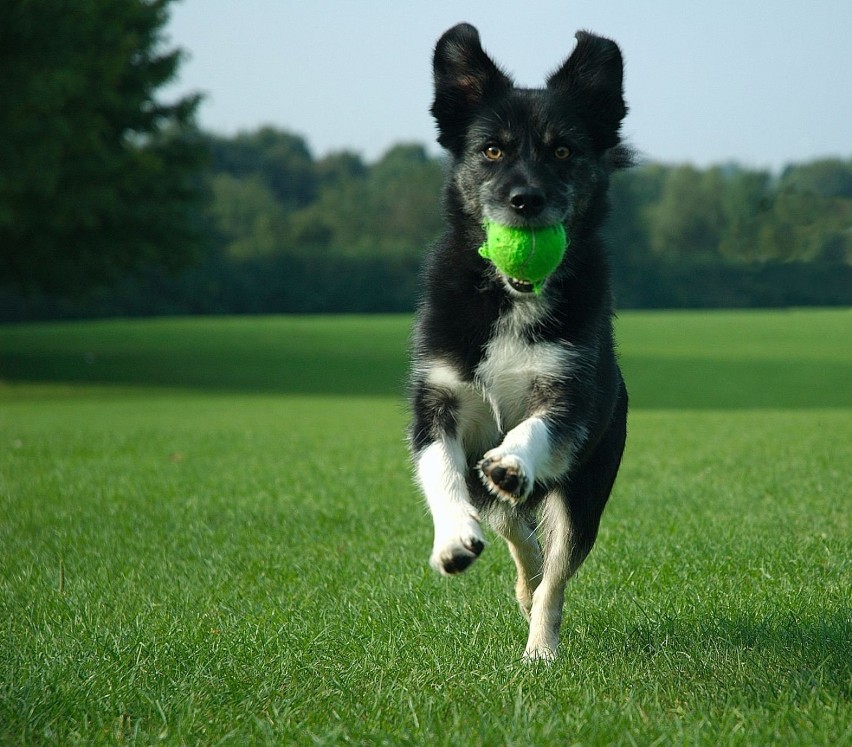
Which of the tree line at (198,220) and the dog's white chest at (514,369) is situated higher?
the dog's white chest at (514,369)

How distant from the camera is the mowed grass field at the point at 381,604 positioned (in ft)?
11.2

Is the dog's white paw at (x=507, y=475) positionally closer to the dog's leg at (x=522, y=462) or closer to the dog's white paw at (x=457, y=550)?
the dog's leg at (x=522, y=462)

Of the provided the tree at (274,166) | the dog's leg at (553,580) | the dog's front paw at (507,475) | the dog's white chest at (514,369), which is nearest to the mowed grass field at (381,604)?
the dog's leg at (553,580)

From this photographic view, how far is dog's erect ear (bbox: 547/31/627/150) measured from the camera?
4531mm

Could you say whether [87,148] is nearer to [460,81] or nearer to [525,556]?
[460,81]

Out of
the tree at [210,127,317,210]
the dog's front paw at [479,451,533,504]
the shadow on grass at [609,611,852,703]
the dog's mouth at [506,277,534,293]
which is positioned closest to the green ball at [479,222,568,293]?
the dog's mouth at [506,277,534,293]

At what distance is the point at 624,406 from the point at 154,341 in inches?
1435

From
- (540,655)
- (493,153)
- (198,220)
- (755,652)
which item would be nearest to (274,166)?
(198,220)

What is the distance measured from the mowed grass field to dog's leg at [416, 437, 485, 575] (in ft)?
1.59

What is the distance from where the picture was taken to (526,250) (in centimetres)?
409

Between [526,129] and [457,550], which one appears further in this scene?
[526,129]

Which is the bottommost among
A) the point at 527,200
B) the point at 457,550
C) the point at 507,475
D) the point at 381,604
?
the point at 381,604

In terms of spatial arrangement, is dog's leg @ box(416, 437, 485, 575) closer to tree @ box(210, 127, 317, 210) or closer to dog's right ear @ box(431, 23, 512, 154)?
dog's right ear @ box(431, 23, 512, 154)

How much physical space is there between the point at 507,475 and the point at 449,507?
31cm
